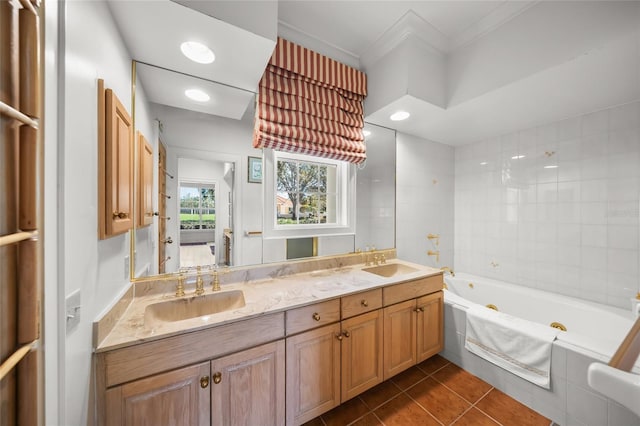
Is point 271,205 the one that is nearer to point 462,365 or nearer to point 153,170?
point 153,170

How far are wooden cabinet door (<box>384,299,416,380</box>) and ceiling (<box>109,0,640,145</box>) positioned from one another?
1.59 m

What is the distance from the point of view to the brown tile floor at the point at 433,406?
1.45m

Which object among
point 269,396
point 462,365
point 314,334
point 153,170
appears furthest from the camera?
point 462,365

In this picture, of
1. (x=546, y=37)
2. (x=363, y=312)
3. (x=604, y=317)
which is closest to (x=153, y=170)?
(x=363, y=312)

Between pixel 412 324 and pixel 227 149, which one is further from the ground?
pixel 227 149

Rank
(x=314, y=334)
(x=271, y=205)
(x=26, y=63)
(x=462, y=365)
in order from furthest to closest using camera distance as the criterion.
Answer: (x=462, y=365), (x=271, y=205), (x=314, y=334), (x=26, y=63)

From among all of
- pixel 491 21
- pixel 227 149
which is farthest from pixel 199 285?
pixel 491 21

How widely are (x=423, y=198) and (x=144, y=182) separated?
261cm

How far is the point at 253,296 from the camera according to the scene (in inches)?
54.2

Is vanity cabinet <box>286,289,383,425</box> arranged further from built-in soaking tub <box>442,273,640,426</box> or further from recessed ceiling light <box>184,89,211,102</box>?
recessed ceiling light <box>184,89,211,102</box>

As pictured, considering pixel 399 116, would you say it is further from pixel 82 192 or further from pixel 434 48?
pixel 82 192

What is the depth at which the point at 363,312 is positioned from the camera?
5.01 ft

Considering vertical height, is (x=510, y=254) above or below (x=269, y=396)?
above

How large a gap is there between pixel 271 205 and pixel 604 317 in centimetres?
281
